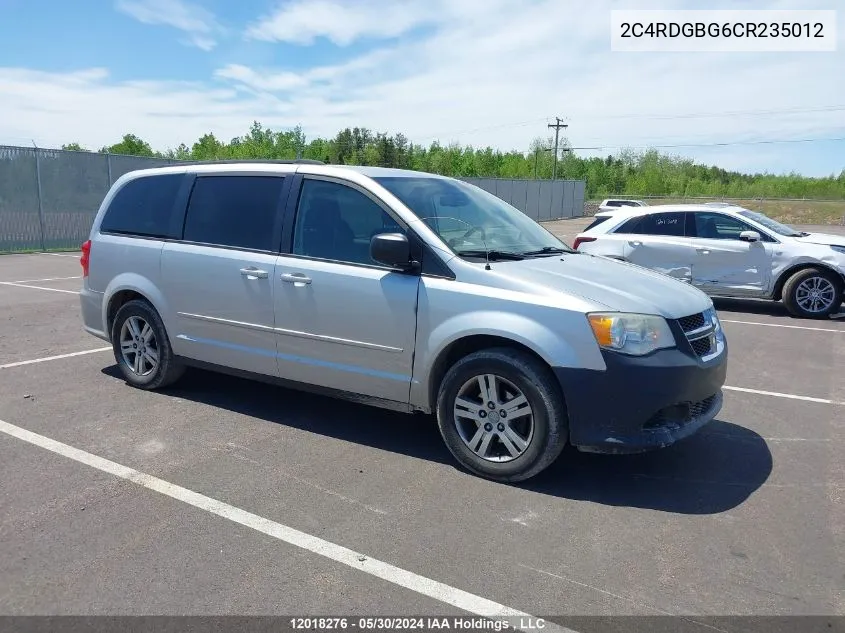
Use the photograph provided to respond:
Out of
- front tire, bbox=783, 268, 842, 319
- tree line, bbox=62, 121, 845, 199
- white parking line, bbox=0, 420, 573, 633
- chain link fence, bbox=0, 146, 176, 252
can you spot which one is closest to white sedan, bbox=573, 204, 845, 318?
front tire, bbox=783, 268, 842, 319

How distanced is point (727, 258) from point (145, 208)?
28.2 feet

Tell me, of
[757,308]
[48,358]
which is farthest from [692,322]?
[757,308]

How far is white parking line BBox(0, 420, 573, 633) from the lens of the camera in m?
2.94

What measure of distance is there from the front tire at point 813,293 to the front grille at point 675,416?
739cm

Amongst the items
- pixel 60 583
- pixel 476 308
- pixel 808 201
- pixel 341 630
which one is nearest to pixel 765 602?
pixel 341 630

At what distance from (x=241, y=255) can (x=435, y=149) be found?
255ft

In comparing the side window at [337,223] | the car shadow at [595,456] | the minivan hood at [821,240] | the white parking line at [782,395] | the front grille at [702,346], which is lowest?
the white parking line at [782,395]

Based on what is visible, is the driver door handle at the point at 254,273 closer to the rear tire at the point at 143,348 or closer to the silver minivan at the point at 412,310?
the silver minivan at the point at 412,310

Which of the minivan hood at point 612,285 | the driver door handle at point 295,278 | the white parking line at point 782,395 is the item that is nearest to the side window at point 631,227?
the white parking line at point 782,395

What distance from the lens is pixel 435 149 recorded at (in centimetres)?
8056

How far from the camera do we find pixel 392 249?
427 centimetres

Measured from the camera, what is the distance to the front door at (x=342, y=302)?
4.46m

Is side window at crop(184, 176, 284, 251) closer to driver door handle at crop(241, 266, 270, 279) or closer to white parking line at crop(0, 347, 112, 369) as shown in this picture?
driver door handle at crop(241, 266, 270, 279)

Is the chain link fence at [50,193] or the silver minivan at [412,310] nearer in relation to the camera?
the silver minivan at [412,310]
